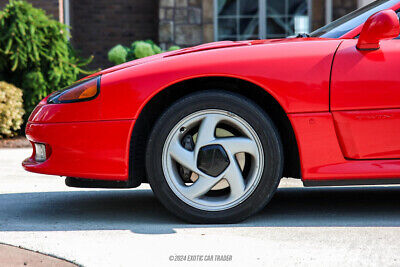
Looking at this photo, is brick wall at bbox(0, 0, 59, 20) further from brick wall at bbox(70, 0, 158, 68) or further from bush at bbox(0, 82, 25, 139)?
bush at bbox(0, 82, 25, 139)

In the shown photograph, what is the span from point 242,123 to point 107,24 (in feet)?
31.9

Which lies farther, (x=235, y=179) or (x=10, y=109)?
(x=10, y=109)

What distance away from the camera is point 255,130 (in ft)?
12.3

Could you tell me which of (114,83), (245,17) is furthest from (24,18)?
(114,83)

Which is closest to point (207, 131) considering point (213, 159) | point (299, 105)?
point (213, 159)

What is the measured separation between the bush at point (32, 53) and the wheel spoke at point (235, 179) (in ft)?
20.0

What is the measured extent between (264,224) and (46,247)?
48.3 inches

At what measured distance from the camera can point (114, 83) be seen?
3.84 meters

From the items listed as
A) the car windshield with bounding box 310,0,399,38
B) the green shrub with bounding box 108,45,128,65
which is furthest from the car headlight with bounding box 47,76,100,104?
the green shrub with bounding box 108,45,128,65

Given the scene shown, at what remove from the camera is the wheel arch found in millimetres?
3885

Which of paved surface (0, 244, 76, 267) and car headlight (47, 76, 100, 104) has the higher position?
car headlight (47, 76, 100, 104)

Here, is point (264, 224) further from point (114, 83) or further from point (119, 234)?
point (114, 83)

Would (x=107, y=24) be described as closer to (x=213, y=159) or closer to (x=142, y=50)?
(x=142, y=50)

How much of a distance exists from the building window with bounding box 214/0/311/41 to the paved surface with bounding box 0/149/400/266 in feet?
25.1
